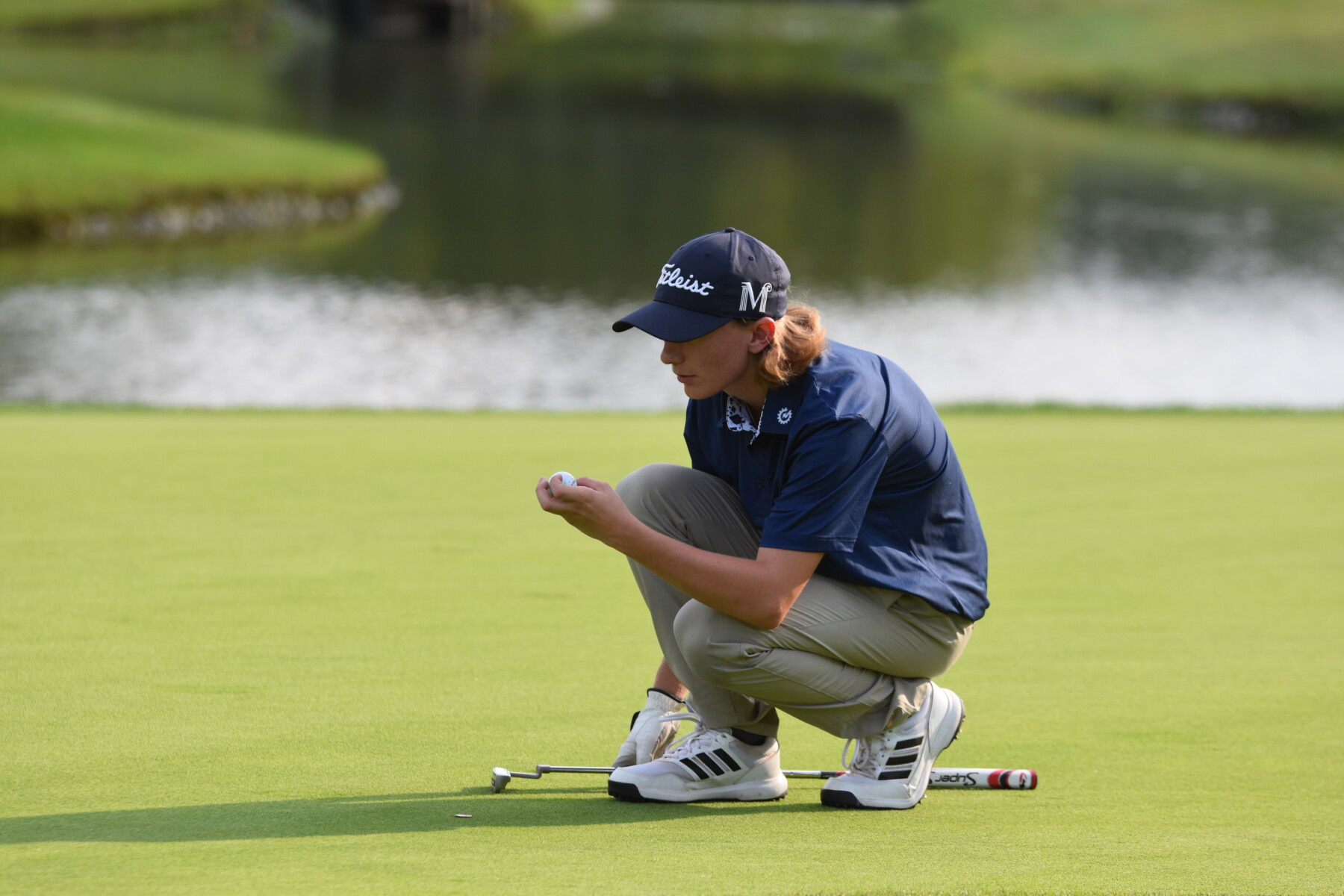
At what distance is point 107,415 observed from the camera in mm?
7648

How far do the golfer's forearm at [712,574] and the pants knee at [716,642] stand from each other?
8 cm

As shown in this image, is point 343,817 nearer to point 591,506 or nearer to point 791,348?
point 591,506

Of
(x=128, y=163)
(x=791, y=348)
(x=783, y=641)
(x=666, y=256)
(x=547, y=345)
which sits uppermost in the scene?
(x=791, y=348)

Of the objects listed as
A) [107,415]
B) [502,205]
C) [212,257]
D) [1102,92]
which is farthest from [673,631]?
[1102,92]

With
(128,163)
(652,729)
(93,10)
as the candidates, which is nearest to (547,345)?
(128,163)

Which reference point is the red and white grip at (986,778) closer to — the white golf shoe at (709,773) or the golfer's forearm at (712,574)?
the white golf shoe at (709,773)

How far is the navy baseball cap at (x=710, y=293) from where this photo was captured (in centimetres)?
291

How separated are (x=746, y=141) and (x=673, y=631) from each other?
33177 mm

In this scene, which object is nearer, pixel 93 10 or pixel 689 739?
pixel 689 739

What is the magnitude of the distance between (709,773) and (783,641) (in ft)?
1.09

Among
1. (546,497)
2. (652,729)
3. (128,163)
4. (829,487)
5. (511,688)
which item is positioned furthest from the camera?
(128,163)

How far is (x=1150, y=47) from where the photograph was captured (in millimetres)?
51750

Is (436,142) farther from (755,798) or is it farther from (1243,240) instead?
(755,798)

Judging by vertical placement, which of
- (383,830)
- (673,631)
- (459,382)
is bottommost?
(459,382)
